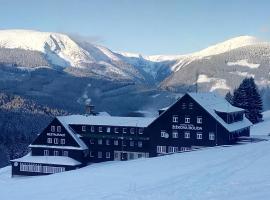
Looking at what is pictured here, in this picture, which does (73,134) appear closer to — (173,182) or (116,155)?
(116,155)

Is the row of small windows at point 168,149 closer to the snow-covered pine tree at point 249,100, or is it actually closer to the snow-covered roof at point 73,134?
the snow-covered roof at point 73,134

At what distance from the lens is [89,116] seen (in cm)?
7225

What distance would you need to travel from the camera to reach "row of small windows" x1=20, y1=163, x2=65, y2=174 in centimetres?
6544

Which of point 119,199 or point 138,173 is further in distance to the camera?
point 138,173

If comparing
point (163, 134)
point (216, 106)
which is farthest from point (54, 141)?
point (216, 106)

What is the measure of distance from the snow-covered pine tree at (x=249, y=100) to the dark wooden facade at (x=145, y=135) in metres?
15.2

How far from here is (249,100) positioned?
272 feet

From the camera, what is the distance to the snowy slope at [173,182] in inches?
1075

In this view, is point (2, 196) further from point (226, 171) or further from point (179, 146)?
point (179, 146)

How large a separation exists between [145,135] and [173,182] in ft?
115

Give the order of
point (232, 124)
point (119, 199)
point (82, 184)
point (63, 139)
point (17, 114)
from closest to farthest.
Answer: point (119, 199) < point (82, 184) < point (232, 124) < point (63, 139) < point (17, 114)

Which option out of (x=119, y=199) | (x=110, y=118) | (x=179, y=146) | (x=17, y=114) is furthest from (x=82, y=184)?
(x=17, y=114)

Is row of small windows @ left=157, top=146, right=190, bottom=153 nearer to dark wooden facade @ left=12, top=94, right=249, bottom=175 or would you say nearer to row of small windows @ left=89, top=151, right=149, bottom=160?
dark wooden facade @ left=12, top=94, right=249, bottom=175

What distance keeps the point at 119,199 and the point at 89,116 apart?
45115 millimetres
